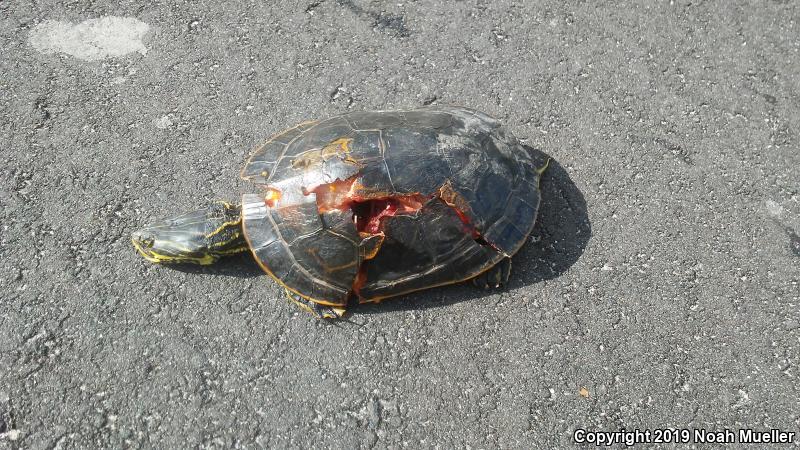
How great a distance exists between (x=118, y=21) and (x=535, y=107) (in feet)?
12.5

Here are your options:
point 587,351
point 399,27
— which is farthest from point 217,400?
point 399,27

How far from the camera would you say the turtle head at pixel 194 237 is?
398cm

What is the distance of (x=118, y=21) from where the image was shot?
551cm

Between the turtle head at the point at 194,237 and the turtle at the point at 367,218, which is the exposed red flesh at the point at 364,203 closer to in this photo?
the turtle at the point at 367,218

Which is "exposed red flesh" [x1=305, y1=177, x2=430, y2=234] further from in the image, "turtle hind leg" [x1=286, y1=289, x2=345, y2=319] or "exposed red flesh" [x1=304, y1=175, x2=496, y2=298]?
"turtle hind leg" [x1=286, y1=289, x2=345, y2=319]

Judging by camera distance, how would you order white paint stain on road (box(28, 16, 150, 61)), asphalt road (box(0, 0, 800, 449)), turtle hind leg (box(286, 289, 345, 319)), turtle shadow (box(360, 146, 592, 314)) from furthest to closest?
white paint stain on road (box(28, 16, 150, 61)) < turtle shadow (box(360, 146, 592, 314)) < turtle hind leg (box(286, 289, 345, 319)) < asphalt road (box(0, 0, 800, 449))

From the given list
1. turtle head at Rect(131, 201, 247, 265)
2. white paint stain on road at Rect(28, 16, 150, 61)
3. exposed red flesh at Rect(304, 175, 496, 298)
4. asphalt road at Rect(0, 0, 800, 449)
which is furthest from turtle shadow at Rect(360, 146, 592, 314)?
white paint stain on road at Rect(28, 16, 150, 61)

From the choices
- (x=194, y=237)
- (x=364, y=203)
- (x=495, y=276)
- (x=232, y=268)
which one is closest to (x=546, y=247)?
(x=495, y=276)

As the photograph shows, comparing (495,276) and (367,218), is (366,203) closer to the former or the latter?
(367,218)

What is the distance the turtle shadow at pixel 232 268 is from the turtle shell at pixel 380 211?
0.30 metres

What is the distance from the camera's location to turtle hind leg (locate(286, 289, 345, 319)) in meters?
3.97

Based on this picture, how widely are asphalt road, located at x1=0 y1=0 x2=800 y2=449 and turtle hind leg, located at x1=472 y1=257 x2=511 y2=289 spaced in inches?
3.2

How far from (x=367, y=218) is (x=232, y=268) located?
42.2 inches

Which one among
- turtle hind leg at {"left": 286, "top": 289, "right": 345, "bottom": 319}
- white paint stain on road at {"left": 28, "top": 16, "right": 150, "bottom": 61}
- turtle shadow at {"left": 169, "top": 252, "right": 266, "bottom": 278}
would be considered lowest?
turtle shadow at {"left": 169, "top": 252, "right": 266, "bottom": 278}
